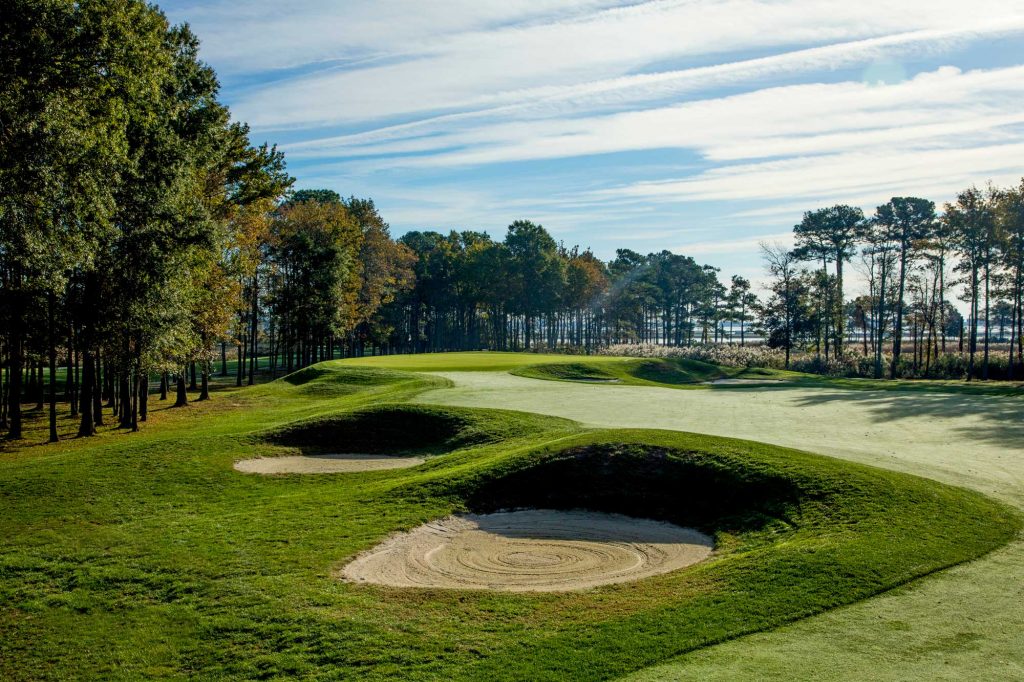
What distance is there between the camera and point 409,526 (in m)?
14.0

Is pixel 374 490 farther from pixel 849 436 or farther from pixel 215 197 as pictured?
pixel 215 197

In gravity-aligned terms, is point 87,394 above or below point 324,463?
above

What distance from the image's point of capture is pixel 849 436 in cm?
1892

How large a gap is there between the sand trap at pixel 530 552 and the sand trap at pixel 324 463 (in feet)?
22.8

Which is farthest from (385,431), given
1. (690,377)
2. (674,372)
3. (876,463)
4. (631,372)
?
(690,377)

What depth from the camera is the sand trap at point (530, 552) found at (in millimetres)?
11320

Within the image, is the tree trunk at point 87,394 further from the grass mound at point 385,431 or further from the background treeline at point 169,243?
the grass mound at point 385,431

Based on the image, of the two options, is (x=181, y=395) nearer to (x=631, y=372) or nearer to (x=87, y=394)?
(x=87, y=394)

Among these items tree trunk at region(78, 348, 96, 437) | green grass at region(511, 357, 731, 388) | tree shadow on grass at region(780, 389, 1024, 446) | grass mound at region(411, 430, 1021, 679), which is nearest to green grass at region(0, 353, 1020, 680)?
grass mound at region(411, 430, 1021, 679)

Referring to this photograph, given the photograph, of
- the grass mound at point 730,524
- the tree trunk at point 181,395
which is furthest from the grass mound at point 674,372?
the grass mound at point 730,524

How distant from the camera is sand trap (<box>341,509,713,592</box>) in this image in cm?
1132

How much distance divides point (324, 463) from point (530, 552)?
10.5 m

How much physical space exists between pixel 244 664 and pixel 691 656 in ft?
16.7

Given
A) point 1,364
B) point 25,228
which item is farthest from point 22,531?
point 1,364
